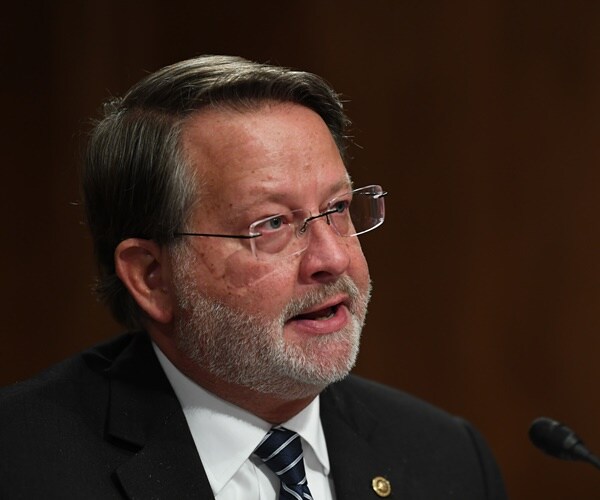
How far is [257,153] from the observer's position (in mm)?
1886

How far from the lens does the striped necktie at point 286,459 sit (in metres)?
1.92

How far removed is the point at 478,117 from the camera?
3.07 m

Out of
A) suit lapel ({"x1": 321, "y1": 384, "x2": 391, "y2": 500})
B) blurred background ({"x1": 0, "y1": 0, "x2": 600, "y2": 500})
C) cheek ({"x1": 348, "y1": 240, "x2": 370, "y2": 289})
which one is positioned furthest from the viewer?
blurred background ({"x1": 0, "y1": 0, "x2": 600, "y2": 500})

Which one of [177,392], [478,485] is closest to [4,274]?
[177,392]

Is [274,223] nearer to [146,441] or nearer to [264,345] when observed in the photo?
[264,345]

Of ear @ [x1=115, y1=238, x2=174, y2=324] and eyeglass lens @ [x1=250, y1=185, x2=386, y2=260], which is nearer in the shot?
eyeglass lens @ [x1=250, y1=185, x2=386, y2=260]

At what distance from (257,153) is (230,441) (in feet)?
1.81

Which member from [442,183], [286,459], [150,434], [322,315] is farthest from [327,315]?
[442,183]

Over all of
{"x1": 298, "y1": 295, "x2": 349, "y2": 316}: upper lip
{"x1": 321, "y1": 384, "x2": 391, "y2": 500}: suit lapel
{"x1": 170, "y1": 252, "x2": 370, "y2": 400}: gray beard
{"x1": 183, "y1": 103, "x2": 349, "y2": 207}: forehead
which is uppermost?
{"x1": 183, "y1": 103, "x2": 349, "y2": 207}: forehead

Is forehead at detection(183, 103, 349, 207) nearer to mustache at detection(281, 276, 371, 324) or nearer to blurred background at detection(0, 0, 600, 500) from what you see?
mustache at detection(281, 276, 371, 324)

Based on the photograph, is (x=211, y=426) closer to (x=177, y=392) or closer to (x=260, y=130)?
(x=177, y=392)

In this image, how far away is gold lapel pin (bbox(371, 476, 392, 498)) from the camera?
6.79 ft

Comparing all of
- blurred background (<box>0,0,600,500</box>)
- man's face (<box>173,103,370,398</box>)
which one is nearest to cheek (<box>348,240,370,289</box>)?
man's face (<box>173,103,370,398</box>)

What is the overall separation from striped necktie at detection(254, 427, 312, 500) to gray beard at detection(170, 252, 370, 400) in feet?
0.30
